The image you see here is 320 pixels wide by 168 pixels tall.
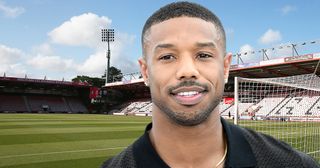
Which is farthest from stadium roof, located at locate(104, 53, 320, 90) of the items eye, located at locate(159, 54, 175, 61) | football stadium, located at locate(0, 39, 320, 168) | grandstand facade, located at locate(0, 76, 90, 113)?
eye, located at locate(159, 54, 175, 61)

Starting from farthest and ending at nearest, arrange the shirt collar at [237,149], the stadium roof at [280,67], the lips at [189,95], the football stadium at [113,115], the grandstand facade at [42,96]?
the grandstand facade at [42,96] → the stadium roof at [280,67] → the football stadium at [113,115] → the shirt collar at [237,149] → the lips at [189,95]

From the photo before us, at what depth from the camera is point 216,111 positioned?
4.06 feet

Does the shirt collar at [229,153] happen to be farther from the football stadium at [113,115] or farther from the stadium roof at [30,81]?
the stadium roof at [30,81]

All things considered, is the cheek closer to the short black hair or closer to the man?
the man

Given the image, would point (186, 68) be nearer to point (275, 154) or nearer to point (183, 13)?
point (183, 13)

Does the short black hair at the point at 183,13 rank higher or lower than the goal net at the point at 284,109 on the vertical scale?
higher

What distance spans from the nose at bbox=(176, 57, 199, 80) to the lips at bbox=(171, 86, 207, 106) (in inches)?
1.6

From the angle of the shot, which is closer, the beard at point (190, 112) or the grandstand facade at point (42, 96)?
the beard at point (190, 112)

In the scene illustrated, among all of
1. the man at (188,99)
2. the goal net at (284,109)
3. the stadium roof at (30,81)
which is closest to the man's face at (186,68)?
the man at (188,99)

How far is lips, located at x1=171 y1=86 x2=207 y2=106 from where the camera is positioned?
43.9 inches

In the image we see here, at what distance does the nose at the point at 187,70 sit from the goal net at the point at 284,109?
445 centimetres

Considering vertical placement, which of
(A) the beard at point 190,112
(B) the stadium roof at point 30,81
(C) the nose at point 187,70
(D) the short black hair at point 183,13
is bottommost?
(A) the beard at point 190,112

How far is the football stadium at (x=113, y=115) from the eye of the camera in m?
8.68

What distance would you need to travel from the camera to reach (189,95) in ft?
3.68
